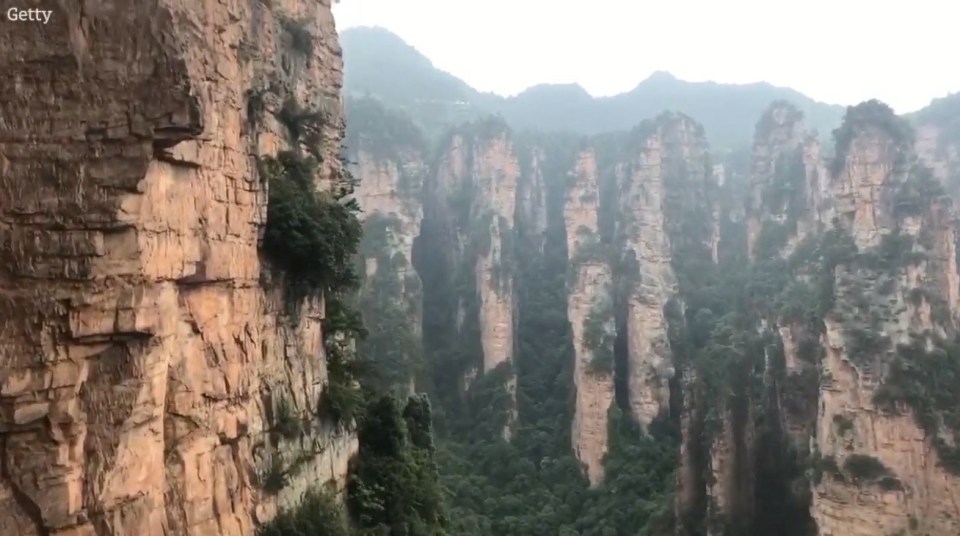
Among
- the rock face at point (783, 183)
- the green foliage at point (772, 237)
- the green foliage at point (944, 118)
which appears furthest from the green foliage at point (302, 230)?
the green foliage at point (944, 118)

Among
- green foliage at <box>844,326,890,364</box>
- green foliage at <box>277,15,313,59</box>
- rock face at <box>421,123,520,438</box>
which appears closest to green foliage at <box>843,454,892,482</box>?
green foliage at <box>844,326,890,364</box>

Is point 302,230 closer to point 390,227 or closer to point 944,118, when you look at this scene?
point 390,227

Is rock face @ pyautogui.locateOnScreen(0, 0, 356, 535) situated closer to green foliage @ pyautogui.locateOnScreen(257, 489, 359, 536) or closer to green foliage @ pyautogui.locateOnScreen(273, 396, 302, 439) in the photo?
green foliage @ pyautogui.locateOnScreen(257, 489, 359, 536)

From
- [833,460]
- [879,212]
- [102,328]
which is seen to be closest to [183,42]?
[102,328]

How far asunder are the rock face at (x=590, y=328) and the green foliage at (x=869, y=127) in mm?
13763

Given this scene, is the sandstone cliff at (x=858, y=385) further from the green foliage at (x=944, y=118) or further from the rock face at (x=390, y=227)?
the green foliage at (x=944, y=118)

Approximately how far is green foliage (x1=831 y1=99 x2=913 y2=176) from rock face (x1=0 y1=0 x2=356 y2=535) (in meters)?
20.2

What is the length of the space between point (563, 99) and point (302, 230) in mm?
77673

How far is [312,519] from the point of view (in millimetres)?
9789

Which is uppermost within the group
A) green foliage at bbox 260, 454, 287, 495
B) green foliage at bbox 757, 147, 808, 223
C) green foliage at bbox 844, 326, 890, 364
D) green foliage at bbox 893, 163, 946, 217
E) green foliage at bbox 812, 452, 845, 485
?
green foliage at bbox 757, 147, 808, 223

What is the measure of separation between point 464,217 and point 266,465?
38097mm

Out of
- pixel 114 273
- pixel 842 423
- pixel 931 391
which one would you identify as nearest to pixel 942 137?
pixel 931 391

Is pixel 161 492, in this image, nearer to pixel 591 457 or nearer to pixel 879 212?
pixel 879 212

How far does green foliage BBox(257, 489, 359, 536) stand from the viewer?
9.10 metres
